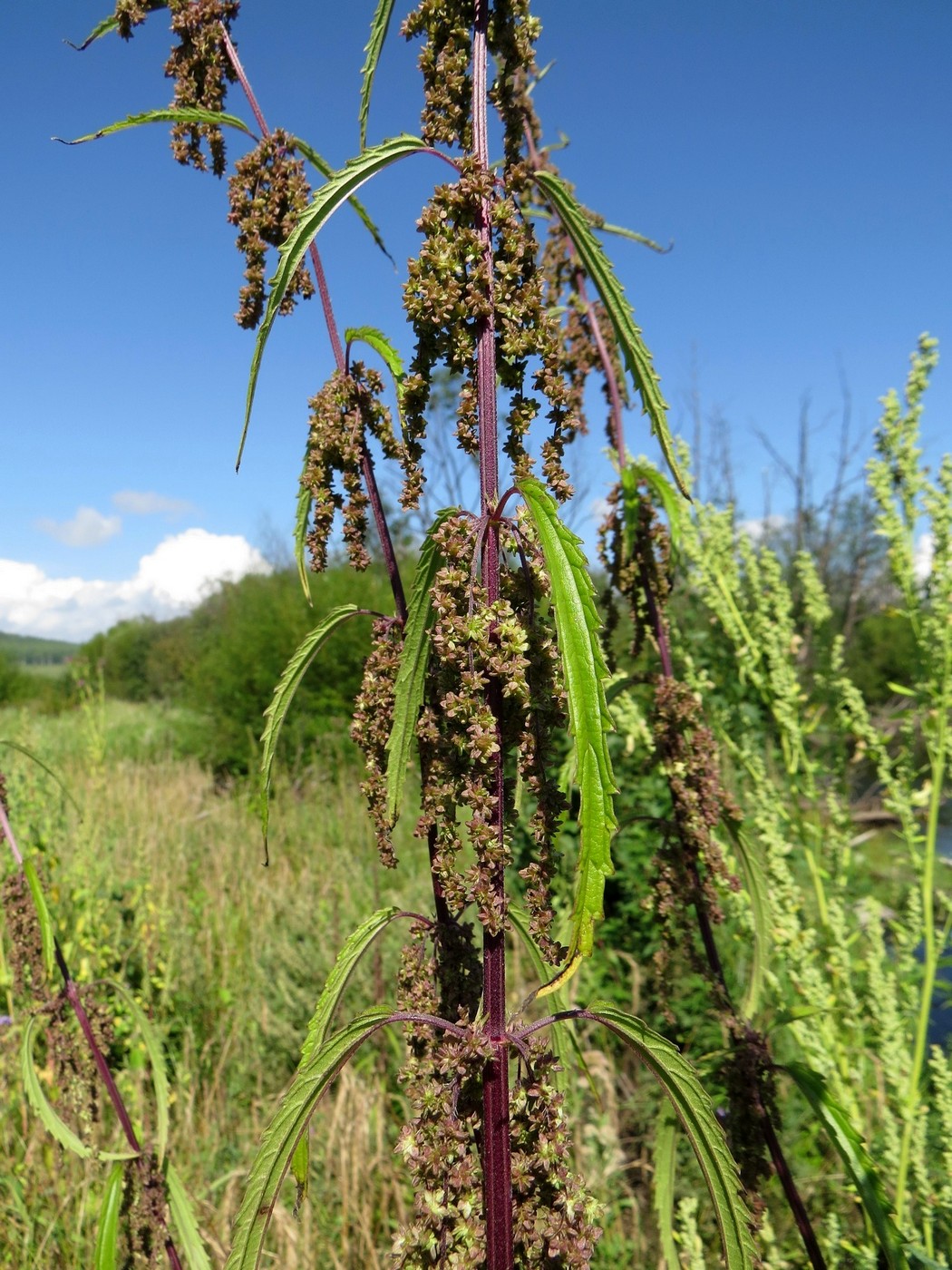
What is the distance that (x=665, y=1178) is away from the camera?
130 cm

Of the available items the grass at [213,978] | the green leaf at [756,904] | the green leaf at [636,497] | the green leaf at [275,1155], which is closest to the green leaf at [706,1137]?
the green leaf at [275,1155]

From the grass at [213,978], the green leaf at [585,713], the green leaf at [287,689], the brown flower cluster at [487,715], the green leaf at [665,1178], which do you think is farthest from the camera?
the grass at [213,978]

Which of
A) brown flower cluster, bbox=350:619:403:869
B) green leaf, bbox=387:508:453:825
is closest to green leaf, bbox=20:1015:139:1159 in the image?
brown flower cluster, bbox=350:619:403:869

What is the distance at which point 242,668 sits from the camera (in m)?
10.5

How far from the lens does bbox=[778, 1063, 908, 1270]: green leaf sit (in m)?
1.13

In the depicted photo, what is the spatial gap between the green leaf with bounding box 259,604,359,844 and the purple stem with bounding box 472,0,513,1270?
0.28m

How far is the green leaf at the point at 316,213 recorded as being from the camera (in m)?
0.69

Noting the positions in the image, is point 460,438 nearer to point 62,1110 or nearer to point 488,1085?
point 488,1085

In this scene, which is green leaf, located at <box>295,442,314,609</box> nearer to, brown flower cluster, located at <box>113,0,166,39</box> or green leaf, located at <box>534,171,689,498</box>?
green leaf, located at <box>534,171,689,498</box>

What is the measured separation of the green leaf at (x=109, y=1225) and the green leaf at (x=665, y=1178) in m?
0.91

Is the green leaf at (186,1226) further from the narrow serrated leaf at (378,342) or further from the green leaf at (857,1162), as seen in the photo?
the narrow serrated leaf at (378,342)

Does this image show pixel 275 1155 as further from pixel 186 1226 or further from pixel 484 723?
pixel 186 1226

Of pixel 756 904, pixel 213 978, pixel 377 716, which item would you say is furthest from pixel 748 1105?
pixel 213 978

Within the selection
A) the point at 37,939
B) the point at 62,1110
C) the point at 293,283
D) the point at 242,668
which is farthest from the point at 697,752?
the point at 242,668
